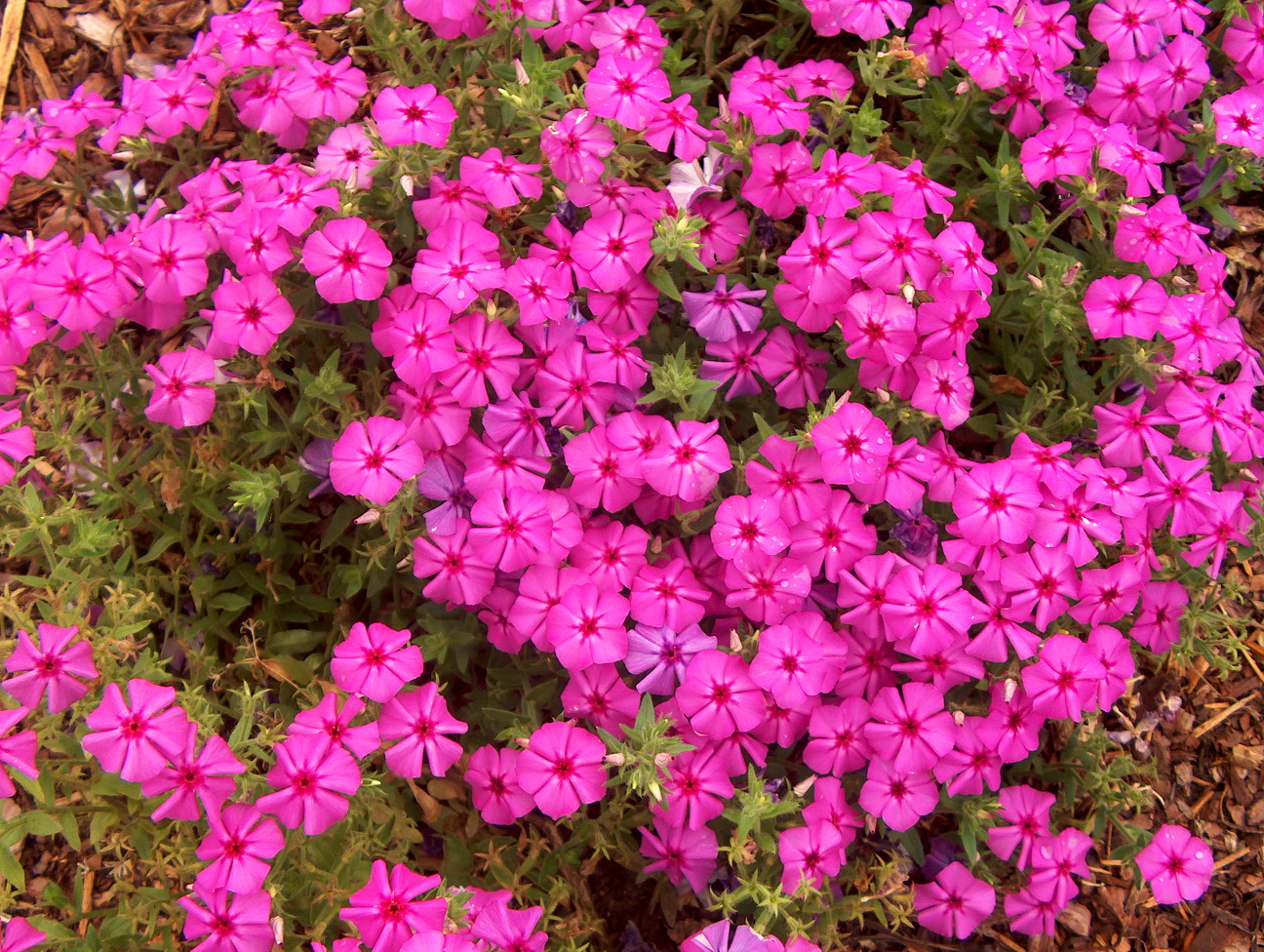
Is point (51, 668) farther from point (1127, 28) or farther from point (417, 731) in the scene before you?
point (1127, 28)

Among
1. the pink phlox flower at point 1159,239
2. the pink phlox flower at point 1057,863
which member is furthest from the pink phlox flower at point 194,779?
the pink phlox flower at point 1159,239

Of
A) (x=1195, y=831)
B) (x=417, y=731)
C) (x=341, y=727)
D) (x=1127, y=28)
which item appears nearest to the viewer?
(x=341, y=727)

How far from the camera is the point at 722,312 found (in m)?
3.12

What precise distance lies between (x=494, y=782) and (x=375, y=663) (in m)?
0.53

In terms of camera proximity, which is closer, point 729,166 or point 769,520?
point 769,520

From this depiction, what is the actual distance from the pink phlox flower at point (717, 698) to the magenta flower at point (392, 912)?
0.78 m

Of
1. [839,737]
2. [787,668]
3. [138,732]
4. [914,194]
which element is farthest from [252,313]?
[839,737]

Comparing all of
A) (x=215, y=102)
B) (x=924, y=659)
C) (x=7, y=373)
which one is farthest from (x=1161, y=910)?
(x=215, y=102)

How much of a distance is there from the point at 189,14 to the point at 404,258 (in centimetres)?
193

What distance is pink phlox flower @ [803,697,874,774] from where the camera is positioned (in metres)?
2.89

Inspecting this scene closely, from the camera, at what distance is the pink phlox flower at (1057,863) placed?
3080mm

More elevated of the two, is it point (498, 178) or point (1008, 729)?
point (498, 178)

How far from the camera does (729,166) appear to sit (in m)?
3.21

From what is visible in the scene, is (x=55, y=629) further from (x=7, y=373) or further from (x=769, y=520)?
(x=769, y=520)
